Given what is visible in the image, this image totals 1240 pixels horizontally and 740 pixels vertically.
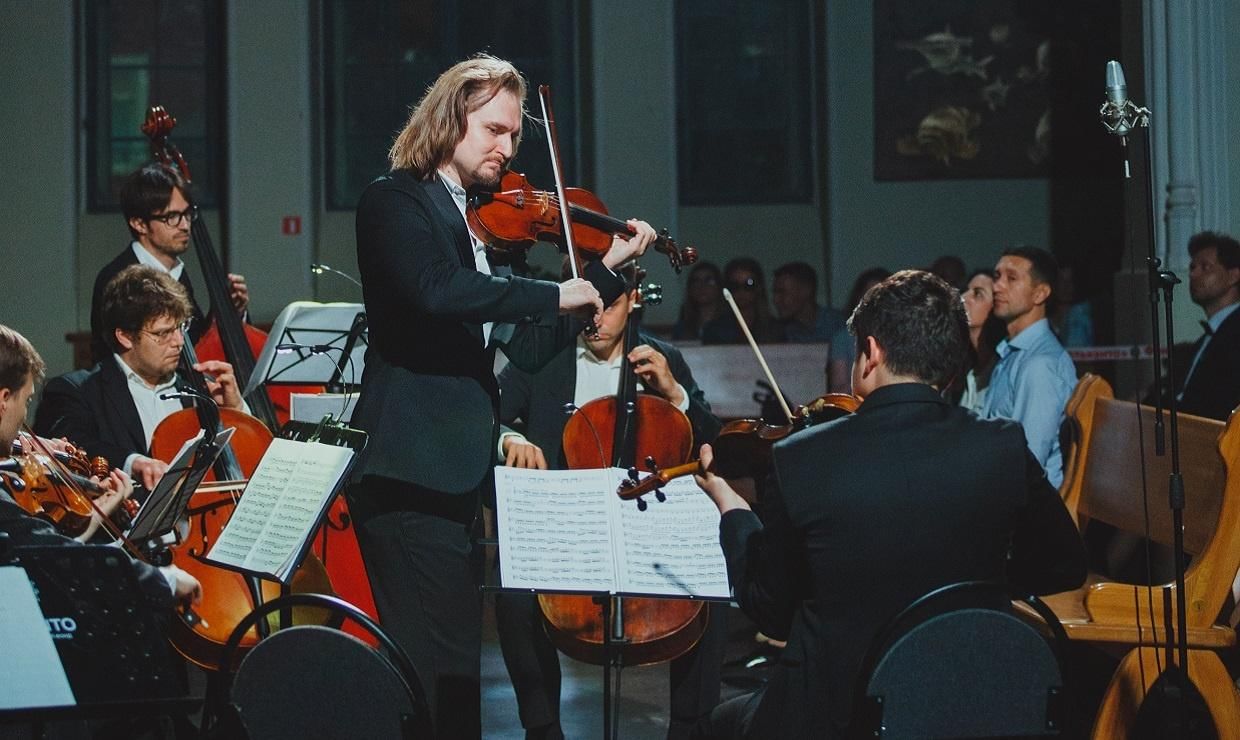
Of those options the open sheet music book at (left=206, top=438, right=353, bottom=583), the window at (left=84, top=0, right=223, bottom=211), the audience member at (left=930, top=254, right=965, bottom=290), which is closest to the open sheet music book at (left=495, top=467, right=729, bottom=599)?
the open sheet music book at (left=206, top=438, right=353, bottom=583)

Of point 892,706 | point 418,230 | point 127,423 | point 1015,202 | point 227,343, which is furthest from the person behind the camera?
point 1015,202

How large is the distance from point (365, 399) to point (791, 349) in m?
3.83

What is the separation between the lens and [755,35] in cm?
1002

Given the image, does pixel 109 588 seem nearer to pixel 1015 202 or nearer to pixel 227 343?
pixel 227 343

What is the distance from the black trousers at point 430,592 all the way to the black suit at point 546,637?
0.97 meters

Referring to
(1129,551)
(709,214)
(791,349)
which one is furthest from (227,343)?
(709,214)

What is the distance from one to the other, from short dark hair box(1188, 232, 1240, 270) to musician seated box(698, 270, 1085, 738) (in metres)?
3.47

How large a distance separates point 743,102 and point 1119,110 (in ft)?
23.4

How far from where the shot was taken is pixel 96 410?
3.60 metres

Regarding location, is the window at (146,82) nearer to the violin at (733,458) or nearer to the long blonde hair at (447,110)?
the long blonde hair at (447,110)

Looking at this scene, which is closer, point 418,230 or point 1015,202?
point 418,230

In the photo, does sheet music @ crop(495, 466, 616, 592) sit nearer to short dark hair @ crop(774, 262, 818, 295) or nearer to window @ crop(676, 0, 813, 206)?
short dark hair @ crop(774, 262, 818, 295)

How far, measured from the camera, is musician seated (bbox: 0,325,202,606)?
221 centimetres

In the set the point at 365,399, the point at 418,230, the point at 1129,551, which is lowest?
→ the point at 1129,551
